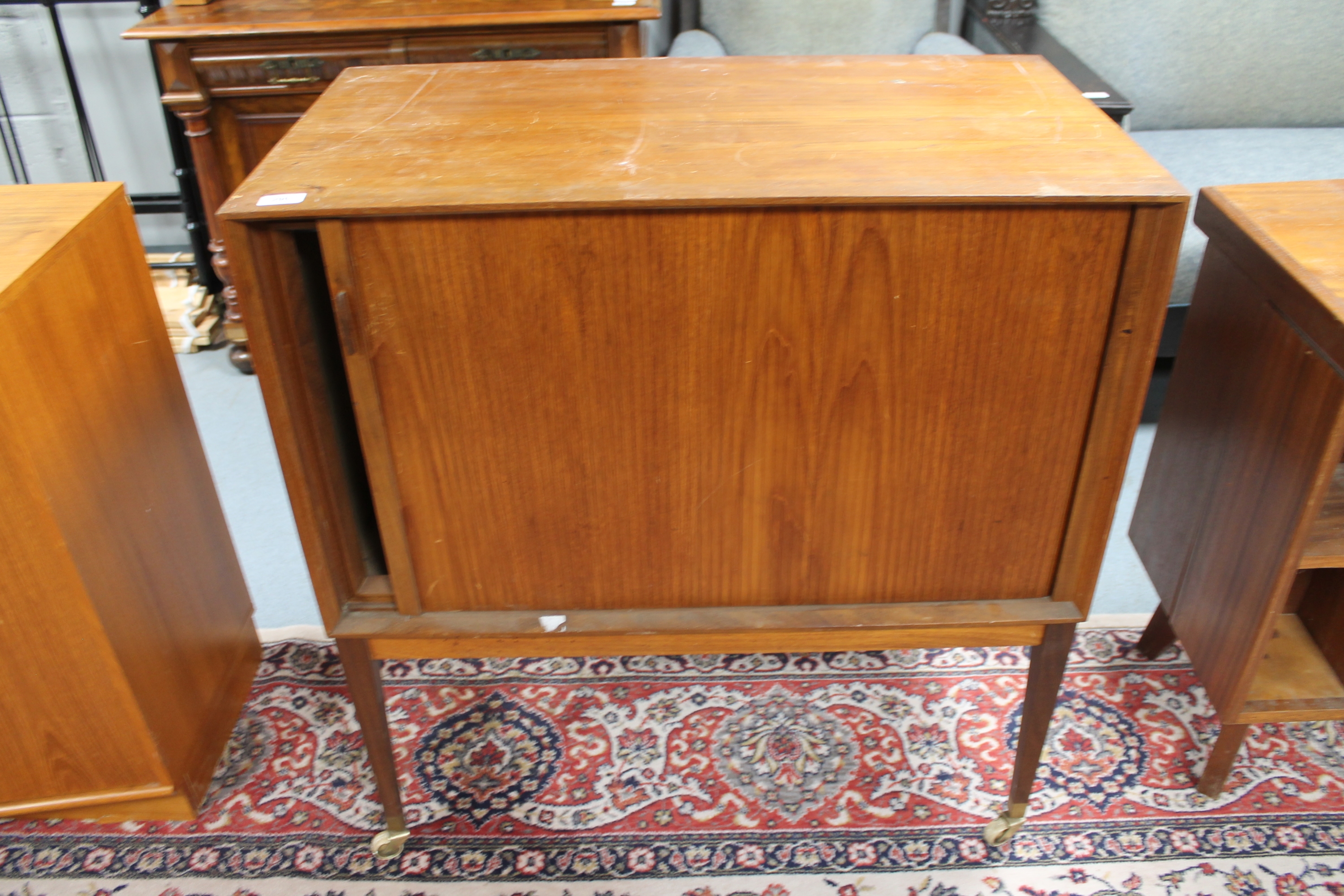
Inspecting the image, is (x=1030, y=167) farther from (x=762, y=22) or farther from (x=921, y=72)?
(x=762, y=22)

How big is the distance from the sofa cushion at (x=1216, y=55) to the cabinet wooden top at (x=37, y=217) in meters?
2.03

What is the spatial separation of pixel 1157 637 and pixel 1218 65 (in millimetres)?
1469

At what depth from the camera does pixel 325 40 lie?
196 cm

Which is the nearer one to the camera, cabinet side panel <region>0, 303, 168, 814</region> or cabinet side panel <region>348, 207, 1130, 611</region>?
cabinet side panel <region>348, 207, 1130, 611</region>

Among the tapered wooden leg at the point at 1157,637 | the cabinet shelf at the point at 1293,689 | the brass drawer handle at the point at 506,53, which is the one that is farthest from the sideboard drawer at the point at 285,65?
the cabinet shelf at the point at 1293,689

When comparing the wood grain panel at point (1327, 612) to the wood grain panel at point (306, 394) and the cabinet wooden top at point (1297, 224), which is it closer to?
the cabinet wooden top at point (1297, 224)

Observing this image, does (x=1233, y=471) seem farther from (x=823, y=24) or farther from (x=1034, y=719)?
(x=823, y=24)

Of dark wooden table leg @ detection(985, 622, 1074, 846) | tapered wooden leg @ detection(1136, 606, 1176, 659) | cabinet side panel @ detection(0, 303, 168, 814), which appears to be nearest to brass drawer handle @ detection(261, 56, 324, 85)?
cabinet side panel @ detection(0, 303, 168, 814)

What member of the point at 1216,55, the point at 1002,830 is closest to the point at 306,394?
the point at 1002,830

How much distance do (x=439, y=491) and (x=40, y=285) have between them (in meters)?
0.49

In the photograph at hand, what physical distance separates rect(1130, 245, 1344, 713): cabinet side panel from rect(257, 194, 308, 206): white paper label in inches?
40.6

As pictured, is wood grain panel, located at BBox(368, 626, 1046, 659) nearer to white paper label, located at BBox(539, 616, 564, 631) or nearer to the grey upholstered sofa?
white paper label, located at BBox(539, 616, 564, 631)

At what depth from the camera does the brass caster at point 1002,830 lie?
133 cm

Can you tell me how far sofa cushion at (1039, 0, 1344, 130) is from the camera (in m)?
2.26
